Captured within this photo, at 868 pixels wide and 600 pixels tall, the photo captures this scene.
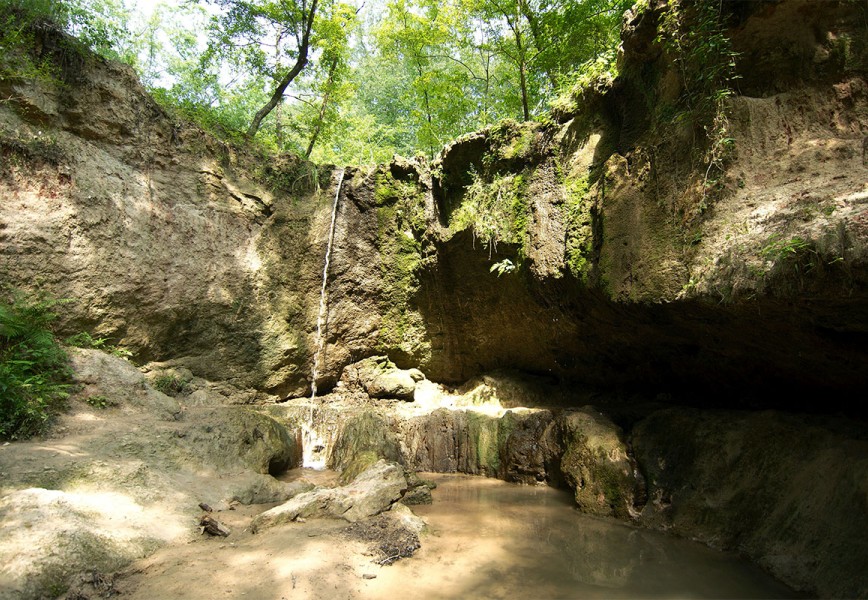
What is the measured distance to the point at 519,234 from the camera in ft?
24.5

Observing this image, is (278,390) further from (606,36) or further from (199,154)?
(606,36)

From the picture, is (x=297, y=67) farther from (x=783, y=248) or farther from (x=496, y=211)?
(x=783, y=248)

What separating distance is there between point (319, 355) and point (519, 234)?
4.93 meters

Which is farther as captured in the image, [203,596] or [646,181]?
[646,181]

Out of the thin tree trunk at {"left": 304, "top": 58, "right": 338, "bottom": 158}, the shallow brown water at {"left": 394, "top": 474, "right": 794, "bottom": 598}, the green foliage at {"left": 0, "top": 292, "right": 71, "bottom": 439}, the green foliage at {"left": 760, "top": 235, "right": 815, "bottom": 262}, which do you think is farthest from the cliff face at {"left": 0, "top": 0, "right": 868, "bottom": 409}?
the thin tree trunk at {"left": 304, "top": 58, "right": 338, "bottom": 158}

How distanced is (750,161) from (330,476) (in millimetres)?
6647

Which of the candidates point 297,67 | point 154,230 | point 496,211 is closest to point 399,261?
point 496,211

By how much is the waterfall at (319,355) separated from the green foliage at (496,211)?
3018 millimetres

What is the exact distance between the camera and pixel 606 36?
33.7 feet

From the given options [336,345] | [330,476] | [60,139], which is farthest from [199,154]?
[330,476]

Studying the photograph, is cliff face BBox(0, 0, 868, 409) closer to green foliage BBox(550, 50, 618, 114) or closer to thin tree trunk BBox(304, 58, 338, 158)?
green foliage BBox(550, 50, 618, 114)

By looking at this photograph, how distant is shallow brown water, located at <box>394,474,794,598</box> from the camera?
3574 millimetres

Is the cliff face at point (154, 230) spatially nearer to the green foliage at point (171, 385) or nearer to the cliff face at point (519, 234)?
the cliff face at point (519, 234)

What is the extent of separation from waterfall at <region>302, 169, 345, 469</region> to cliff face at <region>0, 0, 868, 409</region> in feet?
0.49
